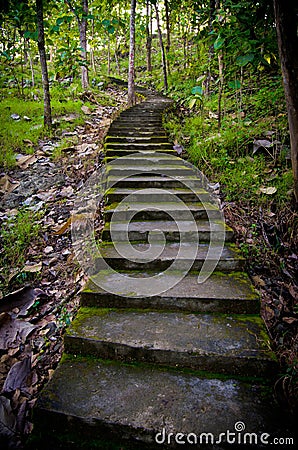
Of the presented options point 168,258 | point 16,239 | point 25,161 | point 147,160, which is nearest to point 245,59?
point 147,160

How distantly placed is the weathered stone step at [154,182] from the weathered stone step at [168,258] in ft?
4.29

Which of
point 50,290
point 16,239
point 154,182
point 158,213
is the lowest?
point 50,290

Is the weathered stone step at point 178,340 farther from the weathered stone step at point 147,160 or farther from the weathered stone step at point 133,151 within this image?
the weathered stone step at point 133,151

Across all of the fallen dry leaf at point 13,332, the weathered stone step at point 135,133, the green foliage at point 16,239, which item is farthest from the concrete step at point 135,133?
the fallen dry leaf at point 13,332

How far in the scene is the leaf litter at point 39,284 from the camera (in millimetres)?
1926

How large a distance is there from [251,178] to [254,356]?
2553mm

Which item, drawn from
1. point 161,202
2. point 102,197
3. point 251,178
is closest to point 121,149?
point 102,197

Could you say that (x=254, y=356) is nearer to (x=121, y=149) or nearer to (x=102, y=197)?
(x=102, y=197)

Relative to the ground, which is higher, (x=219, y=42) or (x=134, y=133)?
(x=219, y=42)

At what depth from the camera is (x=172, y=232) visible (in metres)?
3.11

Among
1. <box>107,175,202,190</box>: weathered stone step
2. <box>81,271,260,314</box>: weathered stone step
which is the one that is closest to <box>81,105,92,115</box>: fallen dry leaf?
<box>107,175,202,190</box>: weathered stone step

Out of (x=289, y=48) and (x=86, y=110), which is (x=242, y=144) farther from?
(x=86, y=110)

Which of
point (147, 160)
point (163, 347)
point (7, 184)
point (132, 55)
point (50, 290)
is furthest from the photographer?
point (132, 55)

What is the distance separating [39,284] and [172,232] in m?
1.51
